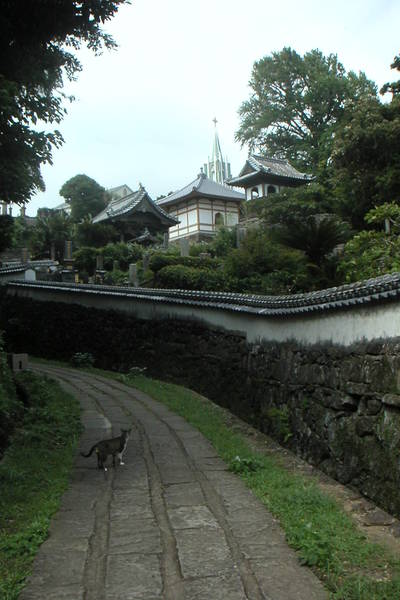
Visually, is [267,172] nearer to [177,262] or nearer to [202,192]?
[202,192]

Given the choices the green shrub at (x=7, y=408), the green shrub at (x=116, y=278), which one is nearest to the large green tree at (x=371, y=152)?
the green shrub at (x=116, y=278)

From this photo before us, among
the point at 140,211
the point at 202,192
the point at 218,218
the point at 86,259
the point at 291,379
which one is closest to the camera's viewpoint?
the point at 291,379

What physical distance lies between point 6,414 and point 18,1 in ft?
20.3

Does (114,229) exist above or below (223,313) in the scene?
above

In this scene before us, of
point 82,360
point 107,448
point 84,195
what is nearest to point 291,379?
point 107,448

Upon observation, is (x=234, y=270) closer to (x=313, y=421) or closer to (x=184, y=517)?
(x=313, y=421)

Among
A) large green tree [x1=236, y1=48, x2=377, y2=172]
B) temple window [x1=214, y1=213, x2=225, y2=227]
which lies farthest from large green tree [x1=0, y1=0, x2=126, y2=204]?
large green tree [x1=236, y1=48, x2=377, y2=172]

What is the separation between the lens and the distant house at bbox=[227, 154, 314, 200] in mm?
33906

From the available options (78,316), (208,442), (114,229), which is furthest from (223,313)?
(114,229)

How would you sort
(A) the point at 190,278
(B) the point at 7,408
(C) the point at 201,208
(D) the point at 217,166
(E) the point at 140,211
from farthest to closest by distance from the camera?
(D) the point at 217,166
(C) the point at 201,208
(E) the point at 140,211
(A) the point at 190,278
(B) the point at 7,408

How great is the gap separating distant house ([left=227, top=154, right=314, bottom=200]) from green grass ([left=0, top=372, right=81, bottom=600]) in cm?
2696

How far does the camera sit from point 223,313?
10.7m

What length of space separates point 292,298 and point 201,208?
29290 mm

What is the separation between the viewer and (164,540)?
13.9 feet
